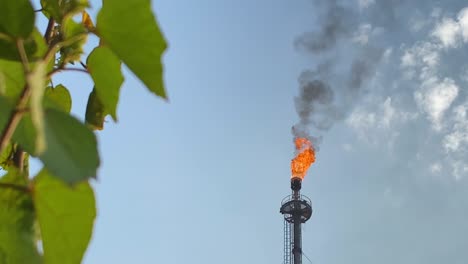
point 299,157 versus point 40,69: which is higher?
A: point 299,157

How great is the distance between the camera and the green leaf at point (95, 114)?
0.54m

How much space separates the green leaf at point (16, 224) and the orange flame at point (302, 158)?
3521 centimetres

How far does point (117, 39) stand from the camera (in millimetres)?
378

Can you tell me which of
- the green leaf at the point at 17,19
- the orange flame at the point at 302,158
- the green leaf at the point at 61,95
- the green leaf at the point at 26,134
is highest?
the orange flame at the point at 302,158

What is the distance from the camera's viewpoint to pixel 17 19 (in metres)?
0.33

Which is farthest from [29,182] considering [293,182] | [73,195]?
[293,182]

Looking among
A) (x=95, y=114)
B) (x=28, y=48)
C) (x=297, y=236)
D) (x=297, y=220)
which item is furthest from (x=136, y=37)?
(x=297, y=220)

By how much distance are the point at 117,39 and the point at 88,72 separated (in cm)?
8

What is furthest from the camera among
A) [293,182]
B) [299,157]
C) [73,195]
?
[299,157]

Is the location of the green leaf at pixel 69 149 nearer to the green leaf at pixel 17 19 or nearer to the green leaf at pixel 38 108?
the green leaf at pixel 38 108

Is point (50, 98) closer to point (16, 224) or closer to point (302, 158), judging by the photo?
point (16, 224)

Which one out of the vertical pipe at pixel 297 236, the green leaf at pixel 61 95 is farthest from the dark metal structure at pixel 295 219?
the green leaf at pixel 61 95

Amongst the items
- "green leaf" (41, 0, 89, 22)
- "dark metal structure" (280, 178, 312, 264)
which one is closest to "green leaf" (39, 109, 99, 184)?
"green leaf" (41, 0, 89, 22)

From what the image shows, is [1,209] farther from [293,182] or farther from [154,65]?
[293,182]
